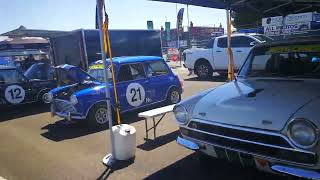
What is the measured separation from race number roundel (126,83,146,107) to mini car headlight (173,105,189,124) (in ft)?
11.8

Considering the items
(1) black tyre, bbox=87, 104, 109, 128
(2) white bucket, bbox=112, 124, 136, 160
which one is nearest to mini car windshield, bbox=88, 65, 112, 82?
(1) black tyre, bbox=87, 104, 109, 128

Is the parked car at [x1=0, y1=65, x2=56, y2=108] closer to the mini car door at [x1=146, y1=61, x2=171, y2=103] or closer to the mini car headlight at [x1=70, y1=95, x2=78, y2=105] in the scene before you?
the mini car headlight at [x1=70, y1=95, x2=78, y2=105]

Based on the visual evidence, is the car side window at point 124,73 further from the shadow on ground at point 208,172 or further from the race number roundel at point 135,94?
the shadow on ground at point 208,172

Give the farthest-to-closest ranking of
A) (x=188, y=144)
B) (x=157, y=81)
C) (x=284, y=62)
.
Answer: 1. (x=157, y=81)
2. (x=284, y=62)
3. (x=188, y=144)

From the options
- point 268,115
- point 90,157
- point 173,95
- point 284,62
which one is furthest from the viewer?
point 173,95

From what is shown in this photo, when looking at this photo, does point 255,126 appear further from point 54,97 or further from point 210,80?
point 210,80

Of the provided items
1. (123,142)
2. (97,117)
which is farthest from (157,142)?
(97,117)

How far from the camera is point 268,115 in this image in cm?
343

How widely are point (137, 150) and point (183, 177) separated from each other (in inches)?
59.0

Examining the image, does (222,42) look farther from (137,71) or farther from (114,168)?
(114,168)

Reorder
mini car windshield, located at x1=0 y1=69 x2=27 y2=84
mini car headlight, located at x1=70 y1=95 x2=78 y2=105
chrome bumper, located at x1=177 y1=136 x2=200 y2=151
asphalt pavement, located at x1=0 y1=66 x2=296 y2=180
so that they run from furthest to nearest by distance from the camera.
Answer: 1. mini car windshield, located at x1=0 y1=69 x2=27 y2=84
2. mini car headlight, located at x1=70 y1=95 x2=78 y2=105
3. asphalt pavement, located at x1=0 y1=66 x2=296 y2=180
4. chrome bumper, located at x1=177 y1=136 x2=200 y2=151

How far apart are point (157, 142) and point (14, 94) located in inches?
232

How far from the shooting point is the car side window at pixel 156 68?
27.8 feet

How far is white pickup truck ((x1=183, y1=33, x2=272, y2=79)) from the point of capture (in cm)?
1319
